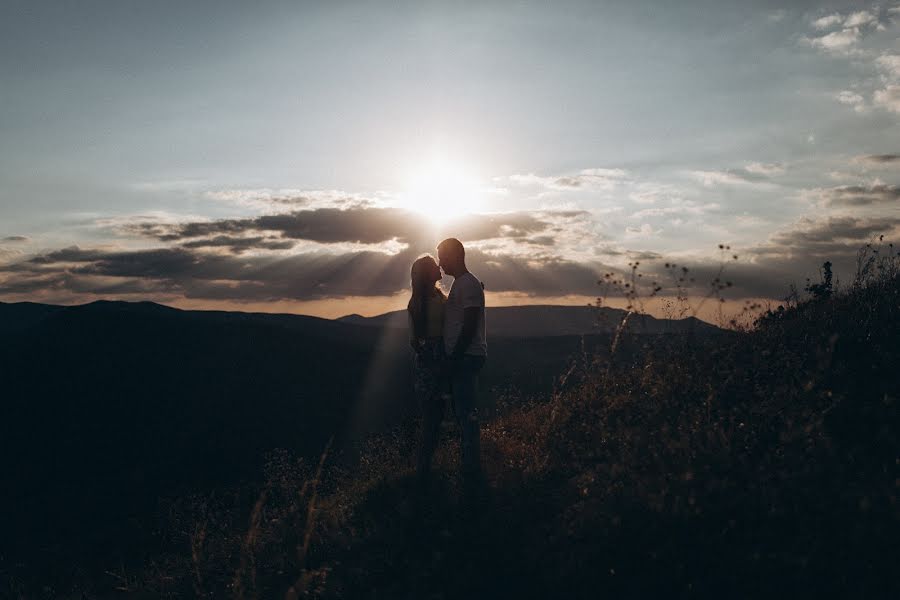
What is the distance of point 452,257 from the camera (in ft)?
20.6

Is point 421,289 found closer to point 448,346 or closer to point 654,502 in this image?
point 448,346

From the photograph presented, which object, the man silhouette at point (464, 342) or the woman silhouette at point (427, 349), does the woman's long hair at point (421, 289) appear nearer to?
the woman silhouette at point (427, 349)

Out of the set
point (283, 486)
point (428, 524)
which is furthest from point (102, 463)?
point (428, 524)

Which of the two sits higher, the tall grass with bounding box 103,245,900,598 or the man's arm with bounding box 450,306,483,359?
the man's arm with bounding box 450,306,483,359

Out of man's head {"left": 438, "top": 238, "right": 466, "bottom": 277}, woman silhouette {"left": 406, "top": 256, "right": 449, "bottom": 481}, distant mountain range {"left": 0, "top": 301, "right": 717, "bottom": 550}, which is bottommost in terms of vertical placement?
distant mountain range {"left": 0, "top": 301, "right": 717, "bottom": 550}

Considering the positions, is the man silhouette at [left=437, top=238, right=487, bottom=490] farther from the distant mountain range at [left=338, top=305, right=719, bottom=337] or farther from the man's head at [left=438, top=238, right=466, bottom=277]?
the distant mountain range at [left=338, top=305, right=719, bottom=337]

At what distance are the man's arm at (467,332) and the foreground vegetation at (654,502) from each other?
49.1 inches

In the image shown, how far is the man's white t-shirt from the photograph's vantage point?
20.3 feet

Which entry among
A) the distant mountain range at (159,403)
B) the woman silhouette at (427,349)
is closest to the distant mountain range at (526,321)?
the distant mountain range at (159,403)

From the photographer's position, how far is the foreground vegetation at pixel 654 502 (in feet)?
13.1

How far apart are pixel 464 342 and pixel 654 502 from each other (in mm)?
2342

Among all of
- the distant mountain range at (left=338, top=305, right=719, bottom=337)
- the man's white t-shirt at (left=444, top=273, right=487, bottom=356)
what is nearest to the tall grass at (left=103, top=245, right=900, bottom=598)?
the man's white t-shirt at (left=444, top=273, right=487, bottom=356)

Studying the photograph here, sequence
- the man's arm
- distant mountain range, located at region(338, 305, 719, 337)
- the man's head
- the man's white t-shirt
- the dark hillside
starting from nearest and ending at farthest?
the dark hillside < the man's arm < the man's white t-shirt < the man's head < distant mountain range, located at region(338, 305, 719, 337)

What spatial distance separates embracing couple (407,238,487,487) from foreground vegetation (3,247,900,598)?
42 centimetres
